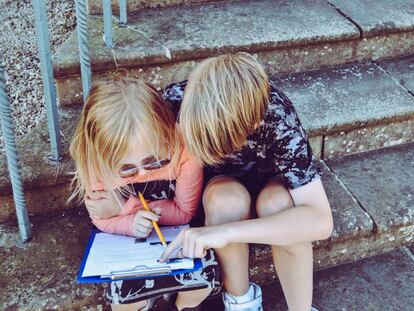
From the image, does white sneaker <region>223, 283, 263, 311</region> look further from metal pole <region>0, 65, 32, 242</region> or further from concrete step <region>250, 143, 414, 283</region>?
metal pole <region>0, 65, 32, 242</region>

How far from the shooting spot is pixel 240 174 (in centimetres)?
179

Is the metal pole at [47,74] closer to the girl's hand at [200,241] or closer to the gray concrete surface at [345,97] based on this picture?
the girl's hand at [200,241]

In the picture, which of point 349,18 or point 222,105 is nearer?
point 222,105

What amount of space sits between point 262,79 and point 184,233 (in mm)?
483

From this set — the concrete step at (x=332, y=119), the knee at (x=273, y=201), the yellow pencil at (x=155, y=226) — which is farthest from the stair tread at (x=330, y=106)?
the knee at (x=273, y=201)

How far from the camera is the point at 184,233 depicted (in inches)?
60.9

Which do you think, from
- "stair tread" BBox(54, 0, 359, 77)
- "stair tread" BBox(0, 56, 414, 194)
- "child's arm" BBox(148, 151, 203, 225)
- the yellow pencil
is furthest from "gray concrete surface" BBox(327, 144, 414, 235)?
the yellow pencil

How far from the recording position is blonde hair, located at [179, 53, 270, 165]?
140cm

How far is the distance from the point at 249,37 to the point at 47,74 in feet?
2.78

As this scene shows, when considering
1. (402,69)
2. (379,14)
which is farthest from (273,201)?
(379,14)

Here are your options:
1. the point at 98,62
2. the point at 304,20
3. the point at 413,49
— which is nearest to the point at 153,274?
the point at 98,62

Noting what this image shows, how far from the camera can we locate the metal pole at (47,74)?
1.65 metres

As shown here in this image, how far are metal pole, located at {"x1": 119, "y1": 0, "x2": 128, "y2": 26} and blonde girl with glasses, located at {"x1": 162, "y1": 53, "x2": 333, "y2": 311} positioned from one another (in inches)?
23.5

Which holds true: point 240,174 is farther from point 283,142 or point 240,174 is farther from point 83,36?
point 83,36
